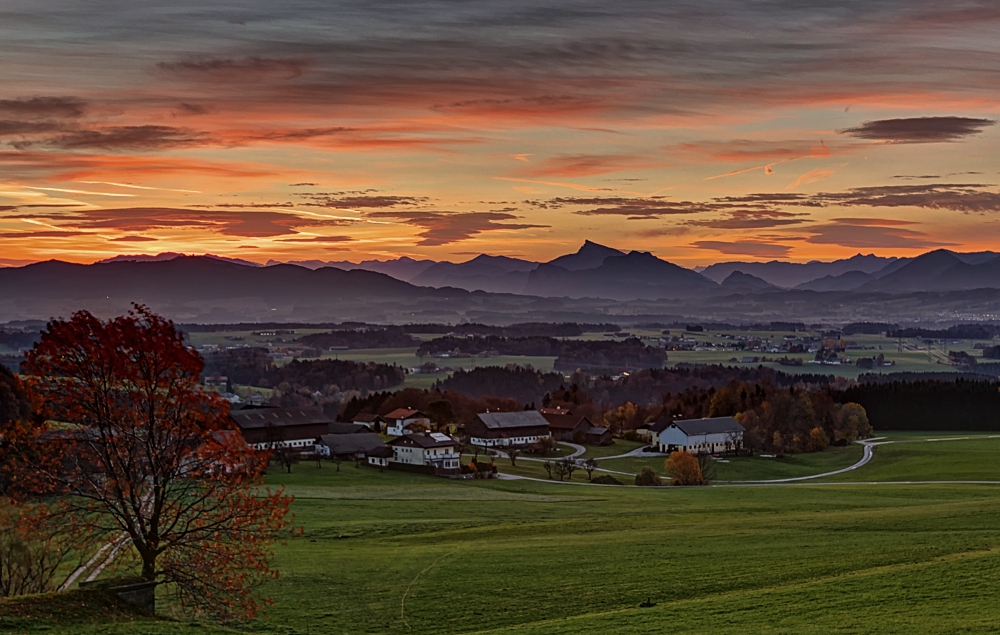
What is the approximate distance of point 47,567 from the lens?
91.1 ft

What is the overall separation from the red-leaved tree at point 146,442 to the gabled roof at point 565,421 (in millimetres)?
95031

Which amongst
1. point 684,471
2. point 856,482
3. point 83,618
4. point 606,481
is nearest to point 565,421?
point 684,471

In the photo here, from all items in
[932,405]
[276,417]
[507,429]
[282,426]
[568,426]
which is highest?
[276,417]

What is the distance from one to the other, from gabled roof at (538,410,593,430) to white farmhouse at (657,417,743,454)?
12.0 meters

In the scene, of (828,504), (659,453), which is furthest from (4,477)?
(659,453)

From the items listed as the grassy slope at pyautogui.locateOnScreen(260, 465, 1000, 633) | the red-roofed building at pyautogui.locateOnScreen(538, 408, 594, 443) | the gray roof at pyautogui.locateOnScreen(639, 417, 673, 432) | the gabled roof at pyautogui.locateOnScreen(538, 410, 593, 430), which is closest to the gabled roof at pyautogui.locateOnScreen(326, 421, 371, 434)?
the red-roofed building at pyautogui.locateOnScreen(538, 408, 594, 443)

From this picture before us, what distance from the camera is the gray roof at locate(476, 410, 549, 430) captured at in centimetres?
11056

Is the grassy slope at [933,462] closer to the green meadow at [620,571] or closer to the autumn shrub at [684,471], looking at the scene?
the autumn shrub at [684,471]

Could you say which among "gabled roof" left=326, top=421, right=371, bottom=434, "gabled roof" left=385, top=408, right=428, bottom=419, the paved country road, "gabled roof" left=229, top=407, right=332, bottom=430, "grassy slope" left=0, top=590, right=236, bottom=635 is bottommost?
the paved country road

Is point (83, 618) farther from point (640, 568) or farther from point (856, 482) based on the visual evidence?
point (856, 482)

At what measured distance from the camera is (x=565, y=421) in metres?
118

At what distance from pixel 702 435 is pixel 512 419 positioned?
2219 centimetres

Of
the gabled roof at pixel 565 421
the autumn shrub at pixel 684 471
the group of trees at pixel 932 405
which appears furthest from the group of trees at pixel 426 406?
the group of trees at pixel 932 405

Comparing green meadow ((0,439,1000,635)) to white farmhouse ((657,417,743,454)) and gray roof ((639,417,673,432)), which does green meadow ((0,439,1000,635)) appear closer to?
white farmhouse ((657,417,743,454))
